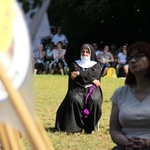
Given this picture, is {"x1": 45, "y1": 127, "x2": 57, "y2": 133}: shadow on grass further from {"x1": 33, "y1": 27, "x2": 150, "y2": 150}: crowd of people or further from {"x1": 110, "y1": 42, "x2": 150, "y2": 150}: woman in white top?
{"x1": 110, "y1": 42, "x2": 150, "y2": 150}: woman in white top

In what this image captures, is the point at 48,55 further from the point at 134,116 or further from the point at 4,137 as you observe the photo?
the point at 4,137

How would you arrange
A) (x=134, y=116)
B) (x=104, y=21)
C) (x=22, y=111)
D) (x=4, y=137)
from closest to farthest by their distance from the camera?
(x=22, y=111) < (x=4, y=137) < (x=134, y=116) < (x=104, y=21)

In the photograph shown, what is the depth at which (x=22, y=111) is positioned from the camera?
7.30 ft

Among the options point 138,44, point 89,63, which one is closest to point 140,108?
point 138,44

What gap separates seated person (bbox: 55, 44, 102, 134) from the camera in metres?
8.50

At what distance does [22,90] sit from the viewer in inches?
92.9

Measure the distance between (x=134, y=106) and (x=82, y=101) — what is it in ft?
15.0

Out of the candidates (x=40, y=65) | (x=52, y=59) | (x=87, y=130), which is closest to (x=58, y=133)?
(x=87, y=130)

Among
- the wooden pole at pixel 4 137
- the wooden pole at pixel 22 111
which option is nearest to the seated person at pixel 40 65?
the wooden pole at pixel 4 137

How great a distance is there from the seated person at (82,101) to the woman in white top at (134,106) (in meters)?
4.32

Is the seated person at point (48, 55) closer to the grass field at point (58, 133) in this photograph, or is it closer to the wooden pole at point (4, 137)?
the grass field at point (58, 133)

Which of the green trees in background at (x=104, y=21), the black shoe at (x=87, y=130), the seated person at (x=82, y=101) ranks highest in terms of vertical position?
the green trees in background at (x=104, y=21)

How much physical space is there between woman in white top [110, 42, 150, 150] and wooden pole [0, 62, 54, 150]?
175cm

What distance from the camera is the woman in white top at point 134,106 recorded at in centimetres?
396
